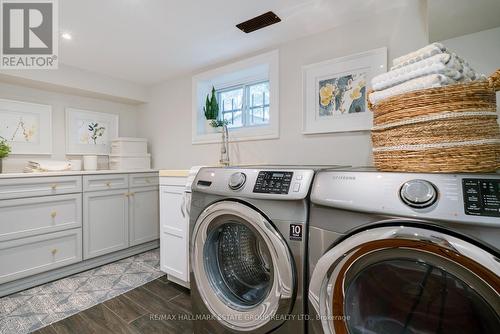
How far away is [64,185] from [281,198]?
216 cm

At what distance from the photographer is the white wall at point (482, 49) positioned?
1.28m

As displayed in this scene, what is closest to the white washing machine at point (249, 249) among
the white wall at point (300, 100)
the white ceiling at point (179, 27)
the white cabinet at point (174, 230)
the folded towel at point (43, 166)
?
the white cabinet at point (174, 230)

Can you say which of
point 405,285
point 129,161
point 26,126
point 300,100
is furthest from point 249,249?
point 26,126

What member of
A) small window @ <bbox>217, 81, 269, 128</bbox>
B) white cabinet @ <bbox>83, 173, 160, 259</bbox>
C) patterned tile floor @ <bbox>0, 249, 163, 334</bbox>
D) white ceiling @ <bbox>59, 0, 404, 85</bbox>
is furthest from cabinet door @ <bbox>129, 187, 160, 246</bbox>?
white ceiling @ <bbox>59, 0, 404, 85</bbox>

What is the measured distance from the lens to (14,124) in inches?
90.2

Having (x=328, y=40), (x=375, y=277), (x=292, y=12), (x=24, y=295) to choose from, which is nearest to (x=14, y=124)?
(x=24, y=295)

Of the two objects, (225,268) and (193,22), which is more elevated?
(193,22)

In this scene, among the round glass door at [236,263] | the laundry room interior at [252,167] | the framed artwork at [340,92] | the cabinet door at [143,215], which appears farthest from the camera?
the cabinet door at [143,215]

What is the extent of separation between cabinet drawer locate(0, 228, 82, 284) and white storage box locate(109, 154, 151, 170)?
83 cm

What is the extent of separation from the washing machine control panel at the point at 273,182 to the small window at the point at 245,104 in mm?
1255

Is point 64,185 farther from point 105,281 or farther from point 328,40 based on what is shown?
point 328,40

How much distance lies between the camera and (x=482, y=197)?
24.0 inches

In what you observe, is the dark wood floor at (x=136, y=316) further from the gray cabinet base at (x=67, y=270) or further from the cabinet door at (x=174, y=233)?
the gray cabinet base at (x=67, y=270)

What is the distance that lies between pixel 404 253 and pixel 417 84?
0.57 meters
